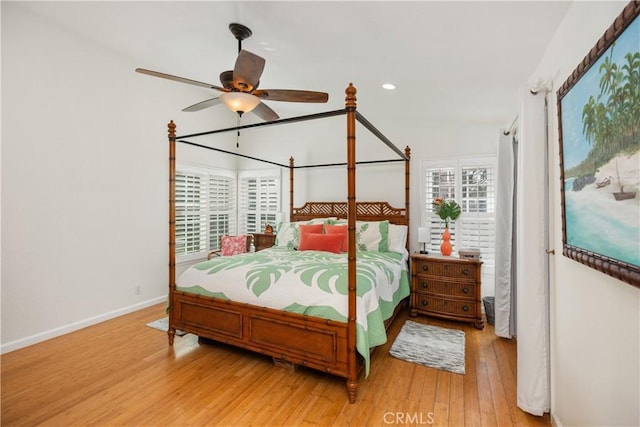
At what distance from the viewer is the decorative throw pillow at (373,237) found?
3.81 meters

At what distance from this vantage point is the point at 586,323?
1432 mm

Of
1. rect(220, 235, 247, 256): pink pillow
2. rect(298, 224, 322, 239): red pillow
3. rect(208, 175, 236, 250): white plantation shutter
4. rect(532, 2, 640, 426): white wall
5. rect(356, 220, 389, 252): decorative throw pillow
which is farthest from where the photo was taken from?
rect(208, 175, 236, 250): white plantation shutter

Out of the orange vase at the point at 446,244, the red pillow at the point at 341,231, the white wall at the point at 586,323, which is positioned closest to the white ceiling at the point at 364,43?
the white wall at the point at 586,323

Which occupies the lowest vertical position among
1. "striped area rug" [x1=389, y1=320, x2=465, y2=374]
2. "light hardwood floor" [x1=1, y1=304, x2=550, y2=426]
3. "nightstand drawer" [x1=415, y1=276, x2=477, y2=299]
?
"light hardwood floor" [x1=1, y1=304, x2=550, y2=426]

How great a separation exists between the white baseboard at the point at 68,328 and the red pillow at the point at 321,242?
7.37ft

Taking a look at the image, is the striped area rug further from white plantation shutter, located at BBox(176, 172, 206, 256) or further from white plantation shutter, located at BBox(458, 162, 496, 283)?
white plantation shutter, located at BBox(176, 172, 206, 256)

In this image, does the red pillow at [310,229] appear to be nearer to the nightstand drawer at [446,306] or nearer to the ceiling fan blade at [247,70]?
the nightstand drawer at [446,306]

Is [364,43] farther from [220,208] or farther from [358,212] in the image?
[220,208]

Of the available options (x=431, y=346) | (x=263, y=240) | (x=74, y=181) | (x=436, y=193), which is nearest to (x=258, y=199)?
(x=263, y=240)

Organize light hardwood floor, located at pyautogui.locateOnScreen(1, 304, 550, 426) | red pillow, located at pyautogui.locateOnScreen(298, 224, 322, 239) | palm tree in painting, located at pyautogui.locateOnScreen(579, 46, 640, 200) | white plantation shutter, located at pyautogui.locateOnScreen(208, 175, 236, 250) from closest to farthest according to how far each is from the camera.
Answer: palm tree in painting, located at pyautogui.locateOnScreen(579, 46, 640, 200) → light hardwood floor, located at pyautogui.locateOnScreen(1, 304, 550, 426) → red pillow, located at pyautogui.locateOnScreen(298, 224, 322, 239) → white plantation shutter, located at pyautogui.locateOnScreen(208, 175, 236, 250)

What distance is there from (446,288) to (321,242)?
1.57 meters

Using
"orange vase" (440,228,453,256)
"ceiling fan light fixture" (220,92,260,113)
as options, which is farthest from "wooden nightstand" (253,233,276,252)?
"ceiling fan light fixture" (220,92,260,113)

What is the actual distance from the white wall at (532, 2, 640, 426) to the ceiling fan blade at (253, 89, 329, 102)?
60.0 inches

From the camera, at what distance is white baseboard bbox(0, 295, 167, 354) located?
9.11ft
